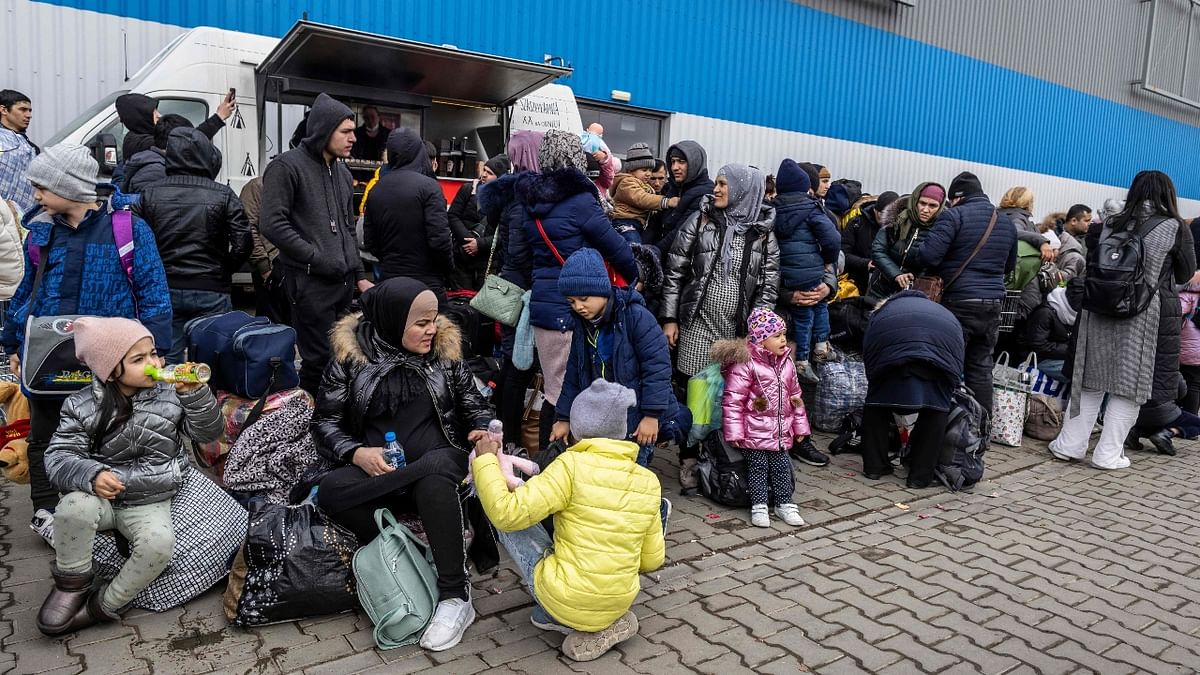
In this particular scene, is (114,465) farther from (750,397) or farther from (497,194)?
(750,397)

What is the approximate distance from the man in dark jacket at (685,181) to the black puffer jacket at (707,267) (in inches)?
15.3

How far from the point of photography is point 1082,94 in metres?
20.3

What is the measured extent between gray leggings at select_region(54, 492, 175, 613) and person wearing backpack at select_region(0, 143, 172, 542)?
0.74m

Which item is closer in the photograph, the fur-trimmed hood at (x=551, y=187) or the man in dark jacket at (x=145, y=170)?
the fur-trimmed hood at (x=551, y=187)

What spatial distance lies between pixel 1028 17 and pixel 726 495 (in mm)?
18100

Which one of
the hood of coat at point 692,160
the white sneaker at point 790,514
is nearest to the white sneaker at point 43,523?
the white sneaker at point 790,514

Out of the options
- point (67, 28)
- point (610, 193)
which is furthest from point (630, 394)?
point (67, 28)

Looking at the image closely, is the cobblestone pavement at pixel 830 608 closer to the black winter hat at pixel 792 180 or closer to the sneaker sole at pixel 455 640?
the sneaker sole at pixel 455 640

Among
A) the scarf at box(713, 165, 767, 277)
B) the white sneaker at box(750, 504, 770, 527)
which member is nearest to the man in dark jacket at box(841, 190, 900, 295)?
the scarf at box(713, 165, 767, 277)

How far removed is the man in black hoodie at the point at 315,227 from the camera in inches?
184

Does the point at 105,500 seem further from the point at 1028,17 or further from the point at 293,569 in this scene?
the point at 1028,17

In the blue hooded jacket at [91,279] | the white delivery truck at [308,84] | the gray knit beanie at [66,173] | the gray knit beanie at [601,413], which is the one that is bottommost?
the gray knit beanie at [601,413]

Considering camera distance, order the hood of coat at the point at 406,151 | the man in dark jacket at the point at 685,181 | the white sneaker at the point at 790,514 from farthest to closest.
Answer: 1. the man in dark jacket at the point at 685,181
2. the hood of coat at the point at 406,151
3. the white sneaker at the point at 790,514

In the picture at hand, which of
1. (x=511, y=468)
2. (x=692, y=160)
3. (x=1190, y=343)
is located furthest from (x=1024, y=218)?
(x=511, y=468)
